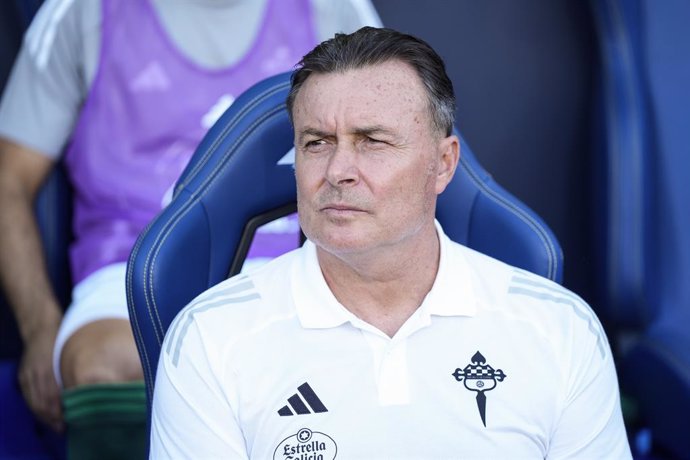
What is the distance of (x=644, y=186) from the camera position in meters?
2.46

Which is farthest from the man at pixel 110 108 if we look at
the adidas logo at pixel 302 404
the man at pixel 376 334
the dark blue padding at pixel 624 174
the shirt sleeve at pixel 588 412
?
the shirt sleeve at pixel 588 412

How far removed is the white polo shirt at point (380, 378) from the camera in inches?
50.7

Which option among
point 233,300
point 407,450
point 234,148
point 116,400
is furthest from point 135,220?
point 407,450

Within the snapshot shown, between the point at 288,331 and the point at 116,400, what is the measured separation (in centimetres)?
53

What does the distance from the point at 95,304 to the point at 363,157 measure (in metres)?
0.83

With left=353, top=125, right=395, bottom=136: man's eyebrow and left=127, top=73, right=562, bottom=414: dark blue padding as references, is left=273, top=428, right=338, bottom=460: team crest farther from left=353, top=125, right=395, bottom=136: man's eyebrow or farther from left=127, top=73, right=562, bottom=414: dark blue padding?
left=353, top=125, right=395, bottom=136: man's eyebrow

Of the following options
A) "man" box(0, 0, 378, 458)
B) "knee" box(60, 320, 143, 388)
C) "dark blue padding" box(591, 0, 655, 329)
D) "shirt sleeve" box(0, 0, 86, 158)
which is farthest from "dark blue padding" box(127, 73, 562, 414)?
"dark blue padding" box(591, 0, 655, 329)

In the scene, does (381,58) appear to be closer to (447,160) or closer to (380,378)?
(447,160)

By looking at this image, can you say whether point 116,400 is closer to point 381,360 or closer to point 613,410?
point 381,360

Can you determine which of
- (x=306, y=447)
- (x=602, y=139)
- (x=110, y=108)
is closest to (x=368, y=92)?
(x=306, y=447)

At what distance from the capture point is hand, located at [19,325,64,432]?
6.74ft

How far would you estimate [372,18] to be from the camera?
226cm

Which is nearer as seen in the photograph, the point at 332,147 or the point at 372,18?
the point at 332,147

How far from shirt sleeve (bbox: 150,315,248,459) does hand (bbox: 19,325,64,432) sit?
798 millimetres
